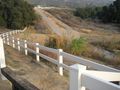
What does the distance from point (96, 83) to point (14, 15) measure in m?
52.0

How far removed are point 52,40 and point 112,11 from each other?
193ft

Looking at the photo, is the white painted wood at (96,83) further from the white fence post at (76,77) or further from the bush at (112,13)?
the bush at (112,13)

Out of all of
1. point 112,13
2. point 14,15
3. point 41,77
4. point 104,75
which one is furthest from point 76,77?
point 112,13

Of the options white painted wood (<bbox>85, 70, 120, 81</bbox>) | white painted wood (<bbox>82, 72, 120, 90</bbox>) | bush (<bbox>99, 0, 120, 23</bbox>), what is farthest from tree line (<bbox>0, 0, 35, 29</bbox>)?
white painted wood (<bbox>82, 72, 120, 90</bbox>)

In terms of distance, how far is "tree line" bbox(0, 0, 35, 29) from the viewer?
54.0 meters

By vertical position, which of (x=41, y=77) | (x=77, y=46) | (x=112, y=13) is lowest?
(x=112, y=13)

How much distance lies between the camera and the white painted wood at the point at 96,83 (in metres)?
3.00

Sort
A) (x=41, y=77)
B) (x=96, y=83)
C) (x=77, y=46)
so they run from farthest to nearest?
(x=77, y=46) → (x=41, y=77) → (x=96, y=83)

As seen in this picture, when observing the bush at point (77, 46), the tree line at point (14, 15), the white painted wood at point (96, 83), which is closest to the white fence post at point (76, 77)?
the white painted wood at point (96, 83)

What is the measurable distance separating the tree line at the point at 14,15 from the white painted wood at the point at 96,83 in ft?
166

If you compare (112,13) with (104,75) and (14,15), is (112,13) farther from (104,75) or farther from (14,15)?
(104,75)

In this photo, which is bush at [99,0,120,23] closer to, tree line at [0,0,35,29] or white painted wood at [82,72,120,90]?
tree line at [0,0,35,29]

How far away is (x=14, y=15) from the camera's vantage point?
54.4m

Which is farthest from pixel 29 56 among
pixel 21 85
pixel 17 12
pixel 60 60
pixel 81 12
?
pixel 81 12
